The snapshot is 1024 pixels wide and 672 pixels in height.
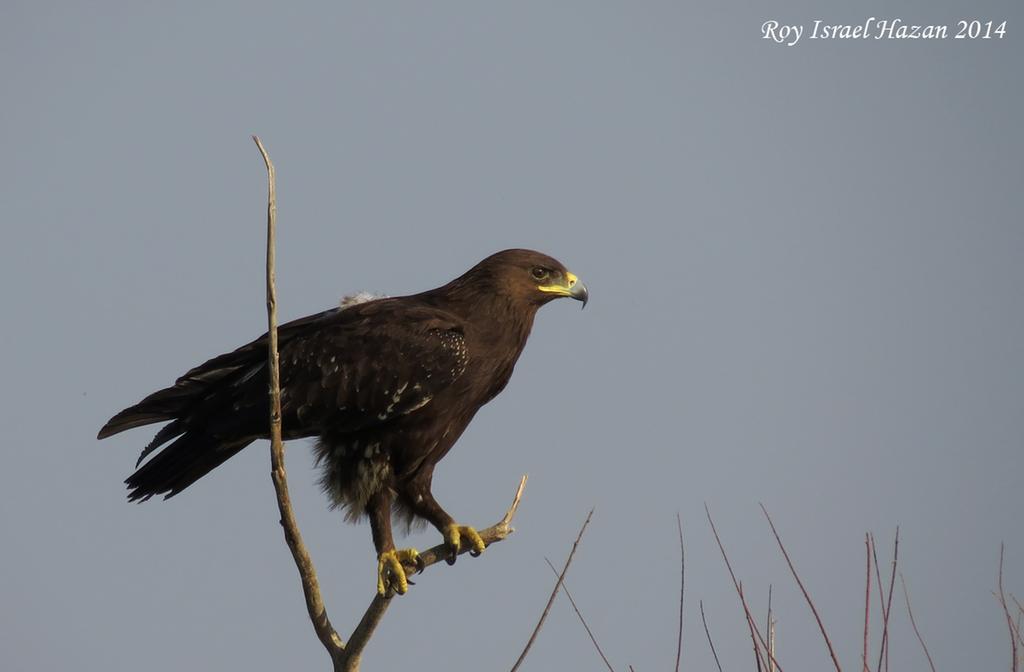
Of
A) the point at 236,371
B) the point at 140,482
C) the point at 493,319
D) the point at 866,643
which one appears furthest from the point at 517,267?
the point at 866,643

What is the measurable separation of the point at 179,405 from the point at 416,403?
145cm

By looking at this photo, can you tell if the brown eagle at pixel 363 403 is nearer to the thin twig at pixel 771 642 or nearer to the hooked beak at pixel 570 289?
the hooked beak at pixel 570 289

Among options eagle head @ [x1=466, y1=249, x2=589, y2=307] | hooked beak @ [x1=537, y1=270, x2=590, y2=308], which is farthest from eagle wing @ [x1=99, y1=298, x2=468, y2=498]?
hooked beak @ [x1=537, y1=270, x2=590, y2=308]

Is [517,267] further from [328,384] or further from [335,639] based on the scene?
[335,639]

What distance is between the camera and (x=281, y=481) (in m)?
5.20

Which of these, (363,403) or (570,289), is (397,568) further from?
(570,289)

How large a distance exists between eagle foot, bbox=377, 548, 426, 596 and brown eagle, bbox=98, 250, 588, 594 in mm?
177

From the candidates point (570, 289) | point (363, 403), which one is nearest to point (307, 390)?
point (363, 403)

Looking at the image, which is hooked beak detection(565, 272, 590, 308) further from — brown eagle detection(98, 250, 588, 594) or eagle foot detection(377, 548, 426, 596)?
eagle foot detection(377, 548, 426, 596)

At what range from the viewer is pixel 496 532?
21.6 ft

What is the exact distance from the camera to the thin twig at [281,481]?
4832mm

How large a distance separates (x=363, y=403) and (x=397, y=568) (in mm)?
1084

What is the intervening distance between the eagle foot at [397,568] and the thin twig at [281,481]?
0.74m

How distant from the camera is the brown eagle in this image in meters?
7.09
